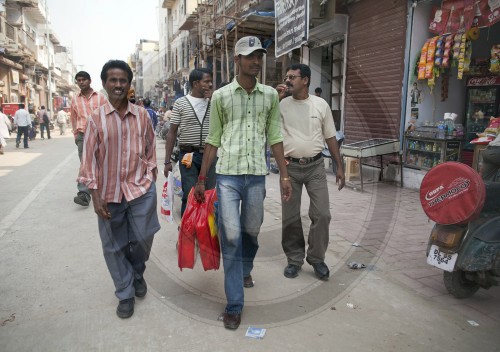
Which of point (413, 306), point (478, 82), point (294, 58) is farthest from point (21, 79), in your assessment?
point (413, 306)

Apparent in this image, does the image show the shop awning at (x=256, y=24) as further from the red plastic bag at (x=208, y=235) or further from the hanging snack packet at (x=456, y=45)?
the red plastic bag at (x=208, y=235)

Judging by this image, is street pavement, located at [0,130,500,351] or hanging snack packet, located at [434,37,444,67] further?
hanging snack packet, located at [434,37,444,67]

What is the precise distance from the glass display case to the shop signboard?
287cm

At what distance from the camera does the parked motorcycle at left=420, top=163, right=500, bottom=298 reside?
2803mm

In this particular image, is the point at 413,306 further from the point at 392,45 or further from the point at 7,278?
the point at 392,45

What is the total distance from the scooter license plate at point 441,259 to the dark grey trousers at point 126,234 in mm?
2063

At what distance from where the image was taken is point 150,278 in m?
3.55

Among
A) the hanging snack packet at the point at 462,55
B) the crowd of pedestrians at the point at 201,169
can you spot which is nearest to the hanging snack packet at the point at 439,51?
the hanging snack packet at the point at 462,55

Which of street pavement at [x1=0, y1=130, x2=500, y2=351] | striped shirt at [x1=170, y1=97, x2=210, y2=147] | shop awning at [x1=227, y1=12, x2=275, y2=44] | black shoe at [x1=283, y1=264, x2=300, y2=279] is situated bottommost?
street pavement at [x1=0, y1=130, x2=500, y2=351]

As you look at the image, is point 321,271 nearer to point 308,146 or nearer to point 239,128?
point 308,146

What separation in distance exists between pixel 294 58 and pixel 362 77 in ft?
12.7

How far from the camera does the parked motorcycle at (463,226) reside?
2.80m

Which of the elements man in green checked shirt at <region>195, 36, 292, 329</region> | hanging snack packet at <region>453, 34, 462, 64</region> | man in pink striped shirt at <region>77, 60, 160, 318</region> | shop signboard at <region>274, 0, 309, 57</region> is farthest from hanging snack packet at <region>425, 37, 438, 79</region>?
man in pink striped shirt at <region>77, 60, 160, 318</region>

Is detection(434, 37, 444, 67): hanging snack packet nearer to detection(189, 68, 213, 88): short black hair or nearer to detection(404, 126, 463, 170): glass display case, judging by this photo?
detection(404, 126, 463, 170): glass display case
